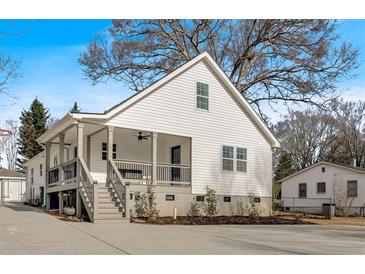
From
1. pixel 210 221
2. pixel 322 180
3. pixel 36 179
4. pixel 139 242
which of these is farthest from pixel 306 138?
pixel 139 242

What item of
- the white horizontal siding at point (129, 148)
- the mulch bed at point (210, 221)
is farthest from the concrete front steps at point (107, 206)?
the white horizontal siding at point (129, 148)

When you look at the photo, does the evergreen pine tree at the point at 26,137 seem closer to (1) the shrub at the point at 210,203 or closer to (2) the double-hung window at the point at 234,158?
(2) the double-hung window at the point at 234,158

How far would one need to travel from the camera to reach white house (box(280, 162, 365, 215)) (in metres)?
30.4

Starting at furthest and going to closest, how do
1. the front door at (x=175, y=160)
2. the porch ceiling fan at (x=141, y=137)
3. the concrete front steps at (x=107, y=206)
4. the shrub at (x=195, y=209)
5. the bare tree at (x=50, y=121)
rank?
the bare tree at (x=50, y=121), the front door at (x=175, y=160), the porch ceiling fan at (x=141, y=137), the shrub at (x=195, y=209), the concrete front steps at (x=107, y=206)

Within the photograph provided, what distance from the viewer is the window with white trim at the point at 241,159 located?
21156 millimetres

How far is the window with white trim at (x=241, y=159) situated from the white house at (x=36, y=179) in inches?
486

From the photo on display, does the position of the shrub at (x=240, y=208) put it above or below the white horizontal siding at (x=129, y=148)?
below

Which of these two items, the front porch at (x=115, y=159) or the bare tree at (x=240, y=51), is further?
the bare tree at (x=240, y=51)

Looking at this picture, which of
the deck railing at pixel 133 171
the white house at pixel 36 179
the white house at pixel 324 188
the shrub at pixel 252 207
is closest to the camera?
the deck railing at pixel 133 171

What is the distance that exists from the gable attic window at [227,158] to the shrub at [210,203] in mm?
1650

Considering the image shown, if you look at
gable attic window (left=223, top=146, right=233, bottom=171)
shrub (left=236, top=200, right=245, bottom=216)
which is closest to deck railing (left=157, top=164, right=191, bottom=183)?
gable attic window (left=223, top=146, right=233, bottom=171)

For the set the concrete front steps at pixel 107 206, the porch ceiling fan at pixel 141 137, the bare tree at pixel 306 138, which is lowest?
the concrete front steps at pixel 107 206

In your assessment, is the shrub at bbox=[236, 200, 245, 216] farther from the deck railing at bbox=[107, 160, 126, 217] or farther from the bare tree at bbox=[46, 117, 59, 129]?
the bare tree at bbox=[46, 117, 59, 129]
